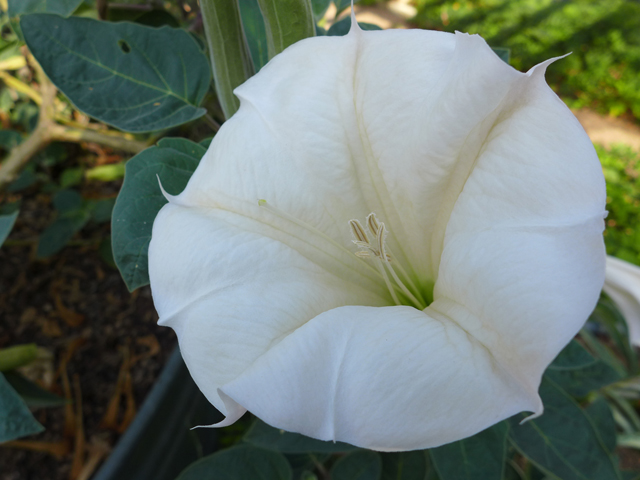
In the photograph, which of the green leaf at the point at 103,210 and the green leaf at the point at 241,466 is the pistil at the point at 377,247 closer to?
the green leaf at the point at 241,466

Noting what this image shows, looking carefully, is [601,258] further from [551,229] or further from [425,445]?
[425,445]

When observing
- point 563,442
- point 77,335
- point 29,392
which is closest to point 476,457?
point 563,442

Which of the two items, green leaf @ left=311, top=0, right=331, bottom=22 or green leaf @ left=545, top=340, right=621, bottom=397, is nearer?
green leaf @ left=311, top=0, right=331, bottom=22

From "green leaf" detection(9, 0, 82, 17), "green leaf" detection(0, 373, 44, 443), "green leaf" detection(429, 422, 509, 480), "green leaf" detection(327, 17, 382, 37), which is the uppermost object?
"green leaf" detection(9, 0, 82, 17)

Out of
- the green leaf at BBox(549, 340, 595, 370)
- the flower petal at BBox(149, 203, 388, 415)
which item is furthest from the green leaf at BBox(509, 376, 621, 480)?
the flower petal at BBox(149, 203, 388, 415)

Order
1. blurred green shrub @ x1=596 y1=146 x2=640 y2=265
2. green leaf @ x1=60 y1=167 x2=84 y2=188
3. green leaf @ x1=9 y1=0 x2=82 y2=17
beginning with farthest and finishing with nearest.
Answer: blurred green shrub @ x1=596 y1=146 x2=640 y2=265 → green leaf @ x1=60 y1=167 x2=84 y2=188 → green leaf @ x1=9 y1=0 x2=82 y2=17

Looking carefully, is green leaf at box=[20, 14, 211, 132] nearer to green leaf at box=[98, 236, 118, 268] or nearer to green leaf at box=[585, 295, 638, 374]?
green leaf at box=[98, 236, 118, 268]

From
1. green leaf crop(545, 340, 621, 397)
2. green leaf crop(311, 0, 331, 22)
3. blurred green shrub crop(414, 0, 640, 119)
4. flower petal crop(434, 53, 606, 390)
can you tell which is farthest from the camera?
blurred green shrub crop(414, 0, 640, 119)
